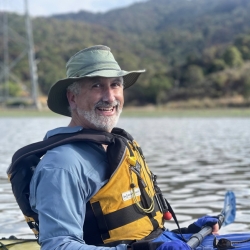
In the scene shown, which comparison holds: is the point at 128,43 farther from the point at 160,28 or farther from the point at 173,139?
the point at 173,139

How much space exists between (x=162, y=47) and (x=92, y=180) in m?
111

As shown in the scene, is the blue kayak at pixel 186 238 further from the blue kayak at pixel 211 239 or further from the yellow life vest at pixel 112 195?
the yellow life vest at pixel 112 195

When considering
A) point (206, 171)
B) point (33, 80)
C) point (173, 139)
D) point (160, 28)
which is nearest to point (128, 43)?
point (160, 28)

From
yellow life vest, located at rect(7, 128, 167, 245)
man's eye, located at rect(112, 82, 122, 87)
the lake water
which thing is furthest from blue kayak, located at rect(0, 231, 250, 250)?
the lake water

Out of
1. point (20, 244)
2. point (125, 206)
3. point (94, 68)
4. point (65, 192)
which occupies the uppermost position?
point (94, 68)

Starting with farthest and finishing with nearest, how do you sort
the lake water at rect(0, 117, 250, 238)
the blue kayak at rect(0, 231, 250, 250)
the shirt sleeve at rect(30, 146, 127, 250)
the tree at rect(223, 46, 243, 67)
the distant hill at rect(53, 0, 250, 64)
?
1. the distant hill at rect(53, 0, 250, 64)
2. the tree at rect(223, 46, 243, 67)
3. the lake water at rect(0, 117, 250, 238)
4. the blue kayak at rect(0, 231, 250, 250)
5. the shirt sleeve at rect(30, 146, 127, 250)

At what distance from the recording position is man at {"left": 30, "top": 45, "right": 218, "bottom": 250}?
238cm

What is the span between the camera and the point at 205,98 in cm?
5488

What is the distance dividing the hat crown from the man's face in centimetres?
5

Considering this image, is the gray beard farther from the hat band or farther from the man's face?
the hat band

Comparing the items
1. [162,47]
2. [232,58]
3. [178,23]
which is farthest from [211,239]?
[178,23]

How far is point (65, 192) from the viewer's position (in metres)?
2.40

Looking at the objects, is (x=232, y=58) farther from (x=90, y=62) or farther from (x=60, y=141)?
(x=60, y=141)

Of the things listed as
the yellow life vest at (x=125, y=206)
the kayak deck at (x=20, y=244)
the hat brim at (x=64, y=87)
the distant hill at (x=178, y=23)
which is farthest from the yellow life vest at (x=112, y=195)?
the distant hill at (x=178, y=23)
